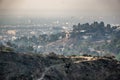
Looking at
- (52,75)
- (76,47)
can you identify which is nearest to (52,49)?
(76,47)

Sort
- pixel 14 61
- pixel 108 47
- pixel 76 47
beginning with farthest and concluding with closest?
pixel 76 47, pixel 108 47, pixel 14 61

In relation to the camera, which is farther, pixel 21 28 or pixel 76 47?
pixel 21 28

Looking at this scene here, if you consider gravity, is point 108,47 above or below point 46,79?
below

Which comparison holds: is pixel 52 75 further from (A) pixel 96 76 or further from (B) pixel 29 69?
(A) pixel 96 76

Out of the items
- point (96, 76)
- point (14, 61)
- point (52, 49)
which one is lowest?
point (52, 49)

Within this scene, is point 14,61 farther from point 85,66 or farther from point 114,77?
point 114,77

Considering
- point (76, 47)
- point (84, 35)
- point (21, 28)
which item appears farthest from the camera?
Result: point (21, 28)

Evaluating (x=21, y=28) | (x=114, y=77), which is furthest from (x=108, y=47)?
(x=21, y=28)
